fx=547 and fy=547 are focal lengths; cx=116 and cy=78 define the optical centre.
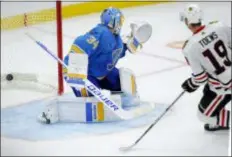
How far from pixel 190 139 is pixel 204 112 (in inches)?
5.2

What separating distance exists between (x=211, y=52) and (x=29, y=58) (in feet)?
6.08

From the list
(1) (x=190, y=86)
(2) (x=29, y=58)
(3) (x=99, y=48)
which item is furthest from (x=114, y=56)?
(2) (x=29, y=58)

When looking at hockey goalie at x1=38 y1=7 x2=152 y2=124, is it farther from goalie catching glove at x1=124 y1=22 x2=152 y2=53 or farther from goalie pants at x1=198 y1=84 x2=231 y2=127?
goalie pants at x1=198 y1=84 x2=231 y2=127

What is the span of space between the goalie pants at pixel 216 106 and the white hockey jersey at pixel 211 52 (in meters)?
0.09

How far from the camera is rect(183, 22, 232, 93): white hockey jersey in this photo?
203cm

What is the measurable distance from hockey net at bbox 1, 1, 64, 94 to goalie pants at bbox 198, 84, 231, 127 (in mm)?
884

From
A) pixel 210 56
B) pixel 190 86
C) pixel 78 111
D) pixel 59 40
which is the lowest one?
pixel 78 111

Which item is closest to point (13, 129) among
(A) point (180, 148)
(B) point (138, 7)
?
(A) point (180, 148)

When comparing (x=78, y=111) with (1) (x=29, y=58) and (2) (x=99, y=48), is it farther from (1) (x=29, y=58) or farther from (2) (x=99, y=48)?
(1) (x=29, y=58)

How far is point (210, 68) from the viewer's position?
2.07 metres

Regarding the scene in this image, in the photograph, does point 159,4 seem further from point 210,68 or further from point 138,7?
point 210,68

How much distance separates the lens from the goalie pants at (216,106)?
2168 mm

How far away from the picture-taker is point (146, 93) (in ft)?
9.71

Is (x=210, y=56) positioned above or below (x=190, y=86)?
above
